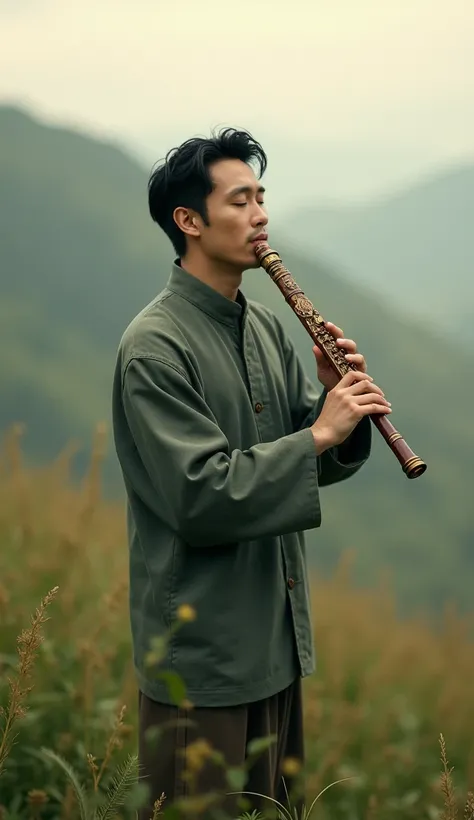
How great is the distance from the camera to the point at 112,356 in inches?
205

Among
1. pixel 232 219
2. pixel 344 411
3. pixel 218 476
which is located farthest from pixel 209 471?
pixel 232 219

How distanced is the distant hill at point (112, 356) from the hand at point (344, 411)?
2.82 m

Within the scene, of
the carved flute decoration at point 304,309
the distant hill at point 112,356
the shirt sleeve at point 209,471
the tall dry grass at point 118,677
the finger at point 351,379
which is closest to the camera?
the shirt sleeve at point 209,471

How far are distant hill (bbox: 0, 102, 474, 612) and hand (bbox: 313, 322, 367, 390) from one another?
2.59 m

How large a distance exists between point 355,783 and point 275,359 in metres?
1.67

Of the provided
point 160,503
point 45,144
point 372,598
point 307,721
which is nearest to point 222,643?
point 160,503

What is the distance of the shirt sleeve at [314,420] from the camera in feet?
6.98

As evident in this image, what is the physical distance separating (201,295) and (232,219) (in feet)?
0.59

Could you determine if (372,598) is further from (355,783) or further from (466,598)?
(355,783)

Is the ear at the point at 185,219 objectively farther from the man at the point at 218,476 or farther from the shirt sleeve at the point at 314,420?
the shirt sleeve at the point at 314,420

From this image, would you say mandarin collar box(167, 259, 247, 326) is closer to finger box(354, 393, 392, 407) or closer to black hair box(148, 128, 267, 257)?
black hair box(148, 128, 267, 257)

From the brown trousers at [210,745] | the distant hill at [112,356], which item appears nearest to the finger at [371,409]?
the brown trousers at [210,745]

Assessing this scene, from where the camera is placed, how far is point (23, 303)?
503 cm

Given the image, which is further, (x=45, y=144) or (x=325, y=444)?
(x=45, y=144)
